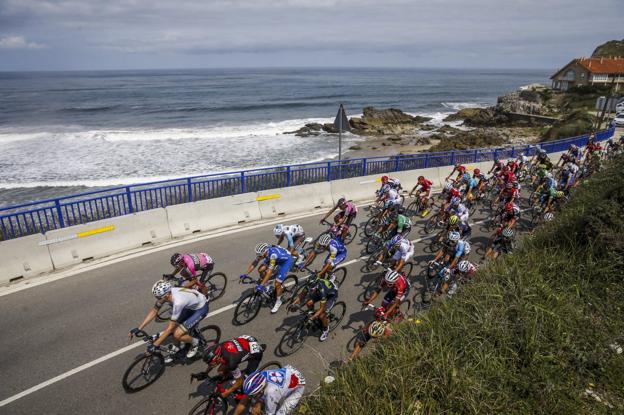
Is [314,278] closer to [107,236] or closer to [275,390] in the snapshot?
[275,390]

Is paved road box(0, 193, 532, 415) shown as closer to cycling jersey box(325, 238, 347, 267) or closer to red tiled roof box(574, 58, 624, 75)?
cycling jersey box(325, 238, 347, 267)

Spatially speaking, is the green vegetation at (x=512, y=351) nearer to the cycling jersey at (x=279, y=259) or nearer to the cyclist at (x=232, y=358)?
the cyclist at (x=232, y=358)

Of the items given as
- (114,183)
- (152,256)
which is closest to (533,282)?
(152,256)

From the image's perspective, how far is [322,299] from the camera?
723cm

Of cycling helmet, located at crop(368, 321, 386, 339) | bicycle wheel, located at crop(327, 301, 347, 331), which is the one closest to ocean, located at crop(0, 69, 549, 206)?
bicycle wheel, located at crop(327, 301, 347, 331)

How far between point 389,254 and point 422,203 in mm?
5630

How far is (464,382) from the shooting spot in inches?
179

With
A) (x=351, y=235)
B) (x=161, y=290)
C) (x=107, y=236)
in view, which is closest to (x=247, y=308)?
(x=161, y=290)

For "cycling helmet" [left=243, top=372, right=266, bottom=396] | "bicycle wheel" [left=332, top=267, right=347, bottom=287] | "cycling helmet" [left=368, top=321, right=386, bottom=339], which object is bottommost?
"bicycle wheel" [left=332, top=267, right=347, bottom=287]

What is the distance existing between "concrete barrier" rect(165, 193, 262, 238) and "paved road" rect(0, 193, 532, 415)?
1386mm

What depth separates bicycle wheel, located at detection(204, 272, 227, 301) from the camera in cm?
865

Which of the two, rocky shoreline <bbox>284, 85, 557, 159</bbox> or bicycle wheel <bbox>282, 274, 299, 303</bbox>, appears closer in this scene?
bicycle wheel <bbox>282, 274, 299, 303</bbox>

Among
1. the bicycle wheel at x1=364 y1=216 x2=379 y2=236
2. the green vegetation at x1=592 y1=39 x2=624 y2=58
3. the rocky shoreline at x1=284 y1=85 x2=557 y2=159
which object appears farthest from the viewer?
the green vegetation at x1=592 y1=39 x2=624 y2=58

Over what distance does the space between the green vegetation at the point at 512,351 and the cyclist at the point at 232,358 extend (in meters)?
1.07
